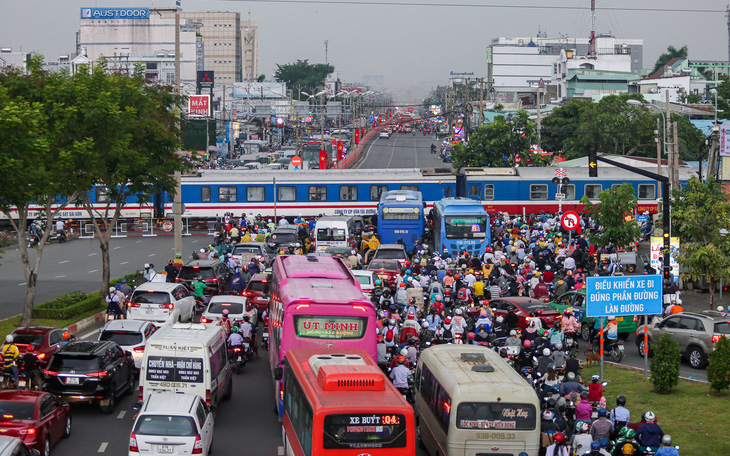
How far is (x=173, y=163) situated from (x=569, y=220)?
15133mm

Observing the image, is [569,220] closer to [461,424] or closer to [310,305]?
[310,305]

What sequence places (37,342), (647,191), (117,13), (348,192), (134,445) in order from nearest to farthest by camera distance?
(134,445) → (37,342) → (647,191) → (348,192) → (117,13)

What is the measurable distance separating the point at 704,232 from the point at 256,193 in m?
29.2

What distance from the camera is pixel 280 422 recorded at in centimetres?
1748

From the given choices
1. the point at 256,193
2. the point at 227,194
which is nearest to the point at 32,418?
the point at 256,193

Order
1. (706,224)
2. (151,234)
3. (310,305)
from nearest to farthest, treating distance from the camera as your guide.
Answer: (310,305)
(706,224)
(151,234)

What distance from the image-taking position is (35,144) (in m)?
21.6

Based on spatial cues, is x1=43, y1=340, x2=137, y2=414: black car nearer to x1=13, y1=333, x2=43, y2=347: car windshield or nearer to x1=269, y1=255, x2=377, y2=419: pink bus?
x1=13, y1=333, x2=43, y2=347: car windshield

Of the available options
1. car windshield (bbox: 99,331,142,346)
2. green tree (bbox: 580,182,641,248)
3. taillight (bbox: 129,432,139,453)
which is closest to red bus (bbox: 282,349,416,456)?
taillight (bbox: 129,432,139,453)

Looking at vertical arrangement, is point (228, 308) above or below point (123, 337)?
above

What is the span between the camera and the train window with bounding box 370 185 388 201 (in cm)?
5134

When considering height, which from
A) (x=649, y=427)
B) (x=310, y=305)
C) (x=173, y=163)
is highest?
(x=173, y=163)

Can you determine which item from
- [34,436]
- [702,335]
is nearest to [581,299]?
[702,335]

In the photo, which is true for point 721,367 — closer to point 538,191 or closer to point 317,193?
point 538,191
